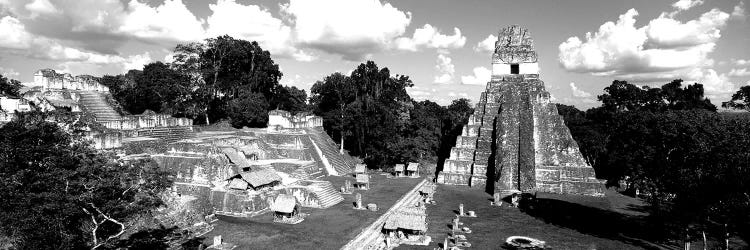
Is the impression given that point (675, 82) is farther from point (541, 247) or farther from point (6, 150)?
point (6, 150)

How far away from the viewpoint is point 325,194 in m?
22.5

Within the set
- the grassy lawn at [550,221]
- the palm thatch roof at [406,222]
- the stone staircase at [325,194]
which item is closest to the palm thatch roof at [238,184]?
the stone staircase at [325,194]

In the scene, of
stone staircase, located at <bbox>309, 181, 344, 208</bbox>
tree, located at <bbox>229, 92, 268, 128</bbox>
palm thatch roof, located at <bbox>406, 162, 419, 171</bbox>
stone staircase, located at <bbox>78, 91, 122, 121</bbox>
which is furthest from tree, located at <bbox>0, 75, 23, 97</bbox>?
palm thatch roof, located at <bbox>406, 162, 419, 171</bbox>

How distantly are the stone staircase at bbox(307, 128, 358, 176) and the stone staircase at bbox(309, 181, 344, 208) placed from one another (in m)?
8.02

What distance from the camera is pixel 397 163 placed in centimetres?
3416

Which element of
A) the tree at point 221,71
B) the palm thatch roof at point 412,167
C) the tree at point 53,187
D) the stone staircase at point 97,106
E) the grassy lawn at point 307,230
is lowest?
the grassy lawn at point 307,230

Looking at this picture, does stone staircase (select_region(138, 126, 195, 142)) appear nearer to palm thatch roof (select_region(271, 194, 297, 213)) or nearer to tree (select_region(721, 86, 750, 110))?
palm thatch roof (select_region(271, 194, 297, 213))

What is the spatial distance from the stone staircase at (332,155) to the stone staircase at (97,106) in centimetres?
1352

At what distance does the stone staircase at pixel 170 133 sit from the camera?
26788mm

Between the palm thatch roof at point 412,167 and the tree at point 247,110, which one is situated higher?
the tree at point 247,110

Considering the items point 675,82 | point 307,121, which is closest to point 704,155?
point 307,121

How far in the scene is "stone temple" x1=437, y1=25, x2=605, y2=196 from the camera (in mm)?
27594

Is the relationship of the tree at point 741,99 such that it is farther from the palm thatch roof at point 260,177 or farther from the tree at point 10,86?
the tree at point 10,86

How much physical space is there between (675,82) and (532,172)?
3057cm
